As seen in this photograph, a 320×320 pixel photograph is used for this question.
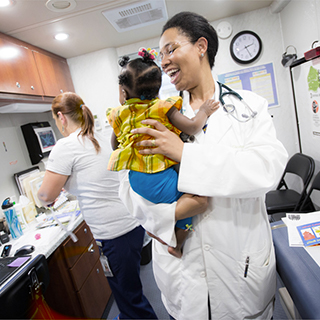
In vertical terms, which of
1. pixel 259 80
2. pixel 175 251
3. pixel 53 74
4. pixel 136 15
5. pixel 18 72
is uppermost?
pixel 136 15

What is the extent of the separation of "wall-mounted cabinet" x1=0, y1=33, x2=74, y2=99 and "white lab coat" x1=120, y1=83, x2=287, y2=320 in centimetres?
171

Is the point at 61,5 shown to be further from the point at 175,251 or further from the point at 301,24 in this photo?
the point at 301,24

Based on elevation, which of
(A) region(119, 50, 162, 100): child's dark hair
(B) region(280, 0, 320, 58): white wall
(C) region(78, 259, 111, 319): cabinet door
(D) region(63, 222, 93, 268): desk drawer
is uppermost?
(B) region(280, 0, 320, 58): white wall

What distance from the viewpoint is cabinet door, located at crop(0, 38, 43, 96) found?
6.12 feet

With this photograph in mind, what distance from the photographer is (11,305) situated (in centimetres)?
111

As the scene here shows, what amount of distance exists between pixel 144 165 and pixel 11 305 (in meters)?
1.02

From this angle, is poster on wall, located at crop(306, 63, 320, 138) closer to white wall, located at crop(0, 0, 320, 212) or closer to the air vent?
white wall, located at crop(0, 0, 320, 212)

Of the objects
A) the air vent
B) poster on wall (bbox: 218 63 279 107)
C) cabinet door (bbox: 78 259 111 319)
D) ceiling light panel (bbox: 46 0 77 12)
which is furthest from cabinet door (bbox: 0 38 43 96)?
poster on wall (bbox: 218 63 279 107)

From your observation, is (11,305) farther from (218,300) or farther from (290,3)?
(290,3)

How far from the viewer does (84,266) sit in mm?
1828

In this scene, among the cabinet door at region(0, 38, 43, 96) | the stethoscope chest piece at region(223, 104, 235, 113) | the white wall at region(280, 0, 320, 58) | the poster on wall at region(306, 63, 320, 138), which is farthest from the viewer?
the poster on wall at region(306, 63, 320, 138)

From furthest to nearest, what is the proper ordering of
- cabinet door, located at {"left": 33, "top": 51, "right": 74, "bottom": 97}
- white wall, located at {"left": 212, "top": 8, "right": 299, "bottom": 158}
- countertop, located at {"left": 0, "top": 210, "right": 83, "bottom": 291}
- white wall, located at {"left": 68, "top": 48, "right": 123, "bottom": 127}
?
1. white wall, located at {"left": 68, "top": 48, "right": 123, "bottom": 127}
2. white wall, located at {"left": 212, "top": 8, "right": 299, "bottom": 158}
3. cabinet door, located at {"left": 33, "top": 51, "right": 74, "bottom": 97}
4. countertop, located at {"left": 0, "top": 210, "right": 83, "bottom": 291}

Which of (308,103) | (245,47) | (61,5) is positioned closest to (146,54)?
(61,5)

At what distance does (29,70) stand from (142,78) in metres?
1.85
